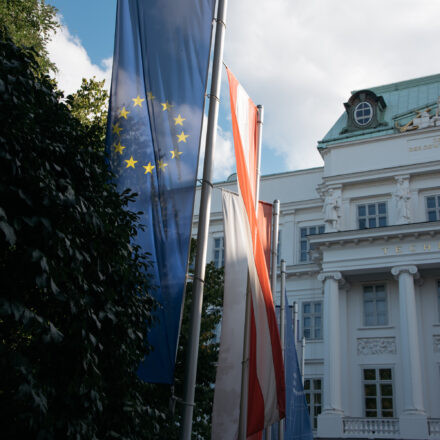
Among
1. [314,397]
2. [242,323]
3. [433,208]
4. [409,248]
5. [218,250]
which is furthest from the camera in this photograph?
[218,250]

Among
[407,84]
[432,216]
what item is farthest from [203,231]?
[407,84]

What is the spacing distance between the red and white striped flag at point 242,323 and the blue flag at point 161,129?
142 cm

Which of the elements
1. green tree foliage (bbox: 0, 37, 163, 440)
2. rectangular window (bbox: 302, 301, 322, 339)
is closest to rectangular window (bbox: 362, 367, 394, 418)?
rectangular window (bbox: 302, 301, 322, 339)

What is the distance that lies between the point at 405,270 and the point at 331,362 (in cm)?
560

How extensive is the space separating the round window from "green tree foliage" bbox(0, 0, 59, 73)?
2197 cm

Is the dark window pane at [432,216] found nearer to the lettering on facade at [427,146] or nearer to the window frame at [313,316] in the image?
the lettering on facade at [427,146]

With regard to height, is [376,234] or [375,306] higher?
[376,234]

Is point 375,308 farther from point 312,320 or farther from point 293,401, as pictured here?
point 293,401

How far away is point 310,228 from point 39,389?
1205 inches

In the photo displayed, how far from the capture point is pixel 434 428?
24859mm

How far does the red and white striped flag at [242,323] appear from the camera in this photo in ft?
30.9

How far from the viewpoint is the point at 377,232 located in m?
28.5

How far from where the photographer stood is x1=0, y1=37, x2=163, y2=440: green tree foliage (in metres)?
5.04

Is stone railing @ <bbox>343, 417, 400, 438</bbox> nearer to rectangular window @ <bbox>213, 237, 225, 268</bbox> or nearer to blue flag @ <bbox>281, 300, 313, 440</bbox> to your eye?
blue flag @ <bbox>281, 300, 313, 440</bbox>
